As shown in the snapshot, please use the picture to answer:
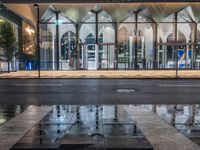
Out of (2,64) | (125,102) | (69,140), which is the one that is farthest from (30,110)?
(2,64)

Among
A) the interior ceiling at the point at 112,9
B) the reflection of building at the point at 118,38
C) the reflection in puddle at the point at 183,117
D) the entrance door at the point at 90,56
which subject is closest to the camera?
the reflection in puddle at the point at 183,117

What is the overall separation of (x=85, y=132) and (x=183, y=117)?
3363 millimetres

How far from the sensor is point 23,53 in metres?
43.0

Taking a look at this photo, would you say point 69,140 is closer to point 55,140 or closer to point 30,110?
point 55,140

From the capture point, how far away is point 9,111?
1140 centimetres

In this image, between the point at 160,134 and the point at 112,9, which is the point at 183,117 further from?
the point at 112,9

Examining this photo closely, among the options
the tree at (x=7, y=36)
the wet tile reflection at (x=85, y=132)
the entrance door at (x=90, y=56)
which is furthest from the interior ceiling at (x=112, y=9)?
the wet tile reflection at (x=85, y=132)

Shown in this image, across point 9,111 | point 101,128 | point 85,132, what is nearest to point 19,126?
point 85,132

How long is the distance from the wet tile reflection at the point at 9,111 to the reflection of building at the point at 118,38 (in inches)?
1224

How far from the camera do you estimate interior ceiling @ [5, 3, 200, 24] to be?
4059cm

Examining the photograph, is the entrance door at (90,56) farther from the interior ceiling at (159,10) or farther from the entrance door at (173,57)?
the entrance door at (173,57)

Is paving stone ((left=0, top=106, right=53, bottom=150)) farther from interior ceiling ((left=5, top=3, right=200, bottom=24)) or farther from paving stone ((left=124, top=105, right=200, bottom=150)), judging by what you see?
interior ceiling ((left=5, top=3, right=200, bottom=24))

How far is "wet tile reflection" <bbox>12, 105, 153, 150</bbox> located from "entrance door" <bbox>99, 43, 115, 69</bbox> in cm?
3250

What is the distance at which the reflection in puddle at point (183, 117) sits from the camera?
26.5 ft
